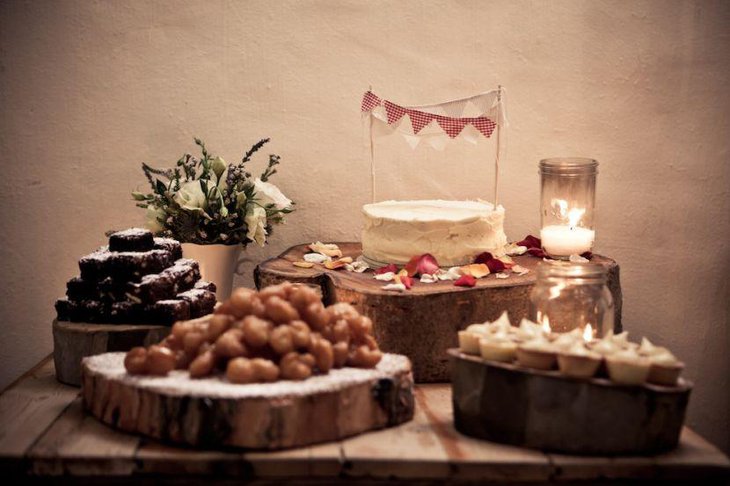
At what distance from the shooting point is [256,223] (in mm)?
2348

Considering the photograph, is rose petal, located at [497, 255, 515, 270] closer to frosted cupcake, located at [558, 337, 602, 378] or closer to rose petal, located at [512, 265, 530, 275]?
rose petal, located at [512, 265, 530, 275]

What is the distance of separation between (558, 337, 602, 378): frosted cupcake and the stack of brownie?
833 mm

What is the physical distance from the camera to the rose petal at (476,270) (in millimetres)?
2104

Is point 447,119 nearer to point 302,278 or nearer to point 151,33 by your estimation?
point 302,278

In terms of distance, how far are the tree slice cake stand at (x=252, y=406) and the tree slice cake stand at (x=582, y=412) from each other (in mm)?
212

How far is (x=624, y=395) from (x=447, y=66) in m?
1.33

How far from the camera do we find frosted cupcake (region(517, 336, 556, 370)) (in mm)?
1566

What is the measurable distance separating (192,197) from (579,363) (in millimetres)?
1172

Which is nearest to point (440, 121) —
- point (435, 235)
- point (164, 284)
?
point (435, 235)

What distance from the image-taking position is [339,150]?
2631 millimetres

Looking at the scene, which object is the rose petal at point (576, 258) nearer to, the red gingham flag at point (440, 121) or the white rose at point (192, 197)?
the red gingham flag at point (440, 121)

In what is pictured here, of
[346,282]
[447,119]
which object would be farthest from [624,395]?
[447,119]

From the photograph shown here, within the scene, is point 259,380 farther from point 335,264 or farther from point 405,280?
point 335,264

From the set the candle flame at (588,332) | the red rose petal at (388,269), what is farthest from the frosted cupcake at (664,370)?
the red rose petal at (388,269)
